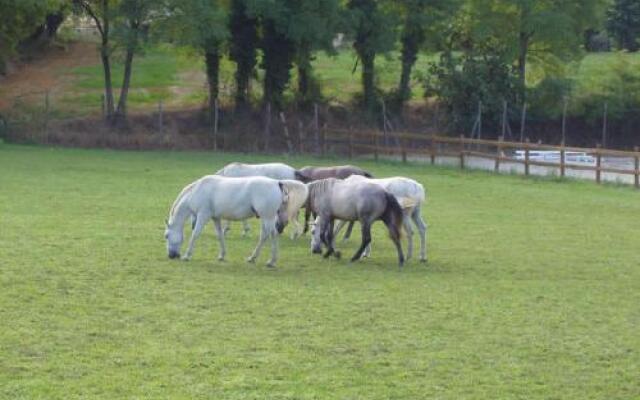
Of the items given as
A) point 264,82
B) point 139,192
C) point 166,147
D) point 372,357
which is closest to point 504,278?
point 372,357

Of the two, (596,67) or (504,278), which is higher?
(596,67)

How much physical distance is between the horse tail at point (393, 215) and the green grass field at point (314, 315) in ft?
1.76

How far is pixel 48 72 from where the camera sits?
2147 inches

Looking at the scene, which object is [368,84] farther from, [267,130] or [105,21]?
[105,21]

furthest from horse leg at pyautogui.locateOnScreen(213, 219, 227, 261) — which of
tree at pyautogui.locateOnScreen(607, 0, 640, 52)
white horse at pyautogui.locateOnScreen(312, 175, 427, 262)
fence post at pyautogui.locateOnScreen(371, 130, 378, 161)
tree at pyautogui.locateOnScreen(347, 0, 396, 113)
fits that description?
tree at pyautogui.locateOnScreen(607, 0, 640, 52)

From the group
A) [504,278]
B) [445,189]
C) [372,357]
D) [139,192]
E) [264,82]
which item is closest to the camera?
[372,357]

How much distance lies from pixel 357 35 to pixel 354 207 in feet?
107

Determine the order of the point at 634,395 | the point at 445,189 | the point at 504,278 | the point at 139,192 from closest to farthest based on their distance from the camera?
the point at 634,395 < the point at 504,278 < the point at 139,192 < the point at 445,189

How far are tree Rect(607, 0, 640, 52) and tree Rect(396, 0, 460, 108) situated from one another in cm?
1573

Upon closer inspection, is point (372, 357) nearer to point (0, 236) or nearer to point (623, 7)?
point (0, 236)

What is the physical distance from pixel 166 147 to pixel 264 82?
285 inches

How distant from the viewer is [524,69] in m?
54.7

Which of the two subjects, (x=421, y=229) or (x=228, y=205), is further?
(x=421, y=229)

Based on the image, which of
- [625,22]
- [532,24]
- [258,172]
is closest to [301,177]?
[258,172]
